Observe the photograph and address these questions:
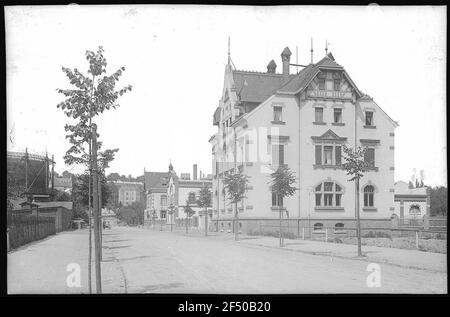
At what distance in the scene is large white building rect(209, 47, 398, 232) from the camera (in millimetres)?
27656

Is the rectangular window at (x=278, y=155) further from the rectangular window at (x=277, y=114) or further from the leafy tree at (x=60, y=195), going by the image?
the leafy tree at (x=60, y=195)

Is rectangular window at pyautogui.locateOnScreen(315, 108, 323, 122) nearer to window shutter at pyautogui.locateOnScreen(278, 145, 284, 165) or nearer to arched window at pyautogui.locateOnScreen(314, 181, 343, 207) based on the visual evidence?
window shutter at pyautogui.locateOnScreen(278, 145, 284, 165)

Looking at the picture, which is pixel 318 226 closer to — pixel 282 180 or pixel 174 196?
pixel 282 180

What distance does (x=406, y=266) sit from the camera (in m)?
16.1

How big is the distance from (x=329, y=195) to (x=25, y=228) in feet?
57.1

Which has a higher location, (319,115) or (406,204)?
(319,115)

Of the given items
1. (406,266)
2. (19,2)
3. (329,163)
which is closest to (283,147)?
(329,163)

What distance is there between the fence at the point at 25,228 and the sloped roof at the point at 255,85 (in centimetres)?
1459

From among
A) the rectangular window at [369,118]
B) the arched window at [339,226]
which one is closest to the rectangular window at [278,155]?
the rectangular window at [369,118]

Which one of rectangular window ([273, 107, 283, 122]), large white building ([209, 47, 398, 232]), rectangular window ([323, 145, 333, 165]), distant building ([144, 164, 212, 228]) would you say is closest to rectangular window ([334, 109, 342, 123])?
large white building ([209, 47, 398, 232])

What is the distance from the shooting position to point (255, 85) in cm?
3294

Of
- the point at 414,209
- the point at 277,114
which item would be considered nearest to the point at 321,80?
the point at 277,114

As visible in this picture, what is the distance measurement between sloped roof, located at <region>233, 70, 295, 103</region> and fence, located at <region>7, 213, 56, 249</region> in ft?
47.9

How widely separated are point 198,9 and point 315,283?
747 cm
